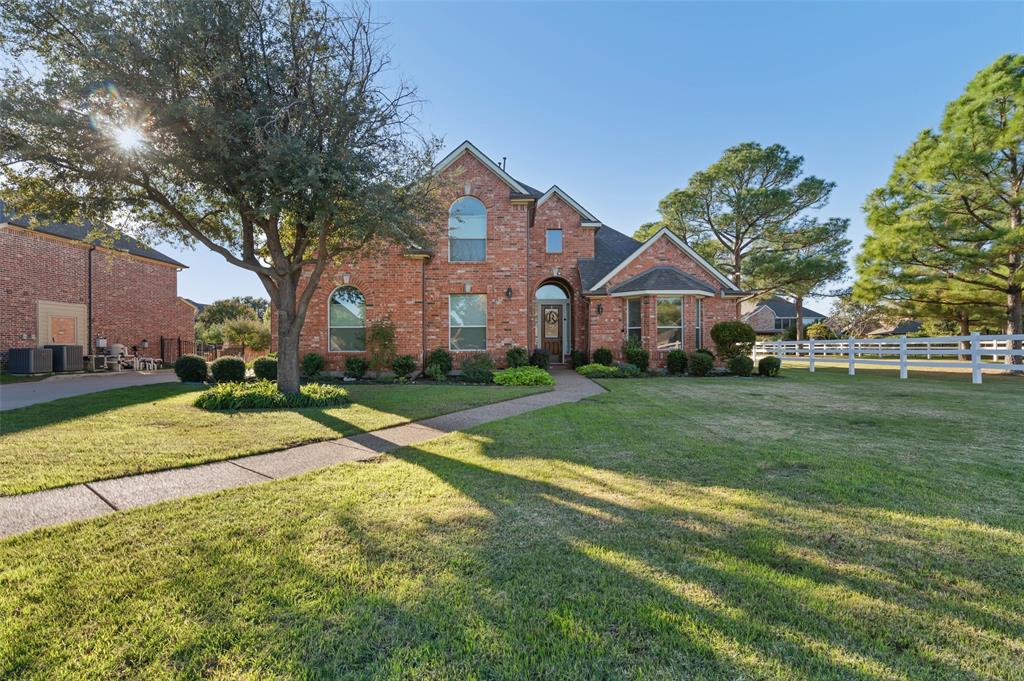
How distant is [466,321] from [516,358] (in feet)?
7.01

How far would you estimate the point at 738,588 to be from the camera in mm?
2225

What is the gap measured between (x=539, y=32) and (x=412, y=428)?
11.1 meters

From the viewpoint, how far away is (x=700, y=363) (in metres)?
14.4

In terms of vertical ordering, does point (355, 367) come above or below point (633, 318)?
below

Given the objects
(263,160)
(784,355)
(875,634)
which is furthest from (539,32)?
(784,355)

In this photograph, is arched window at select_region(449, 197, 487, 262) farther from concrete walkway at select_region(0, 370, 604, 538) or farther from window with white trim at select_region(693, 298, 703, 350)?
concrete walkway at select_region(0, 370, 604, 538)

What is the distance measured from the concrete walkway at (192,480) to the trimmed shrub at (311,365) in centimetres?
765

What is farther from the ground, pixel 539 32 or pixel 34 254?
pixel 539 32

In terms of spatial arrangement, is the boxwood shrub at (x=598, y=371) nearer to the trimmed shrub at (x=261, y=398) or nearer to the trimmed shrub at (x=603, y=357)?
the trimmed shrub at (x=603, y=357)

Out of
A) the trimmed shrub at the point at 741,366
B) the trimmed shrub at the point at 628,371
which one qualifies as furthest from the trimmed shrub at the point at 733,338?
the trimmed shrub at the point at 628,371

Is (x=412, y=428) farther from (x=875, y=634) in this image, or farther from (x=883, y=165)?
(x=883, y=165)

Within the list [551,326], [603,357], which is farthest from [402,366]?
[551,326]

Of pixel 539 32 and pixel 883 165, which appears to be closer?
pixel 539 32

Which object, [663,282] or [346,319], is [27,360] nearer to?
[346,319]
